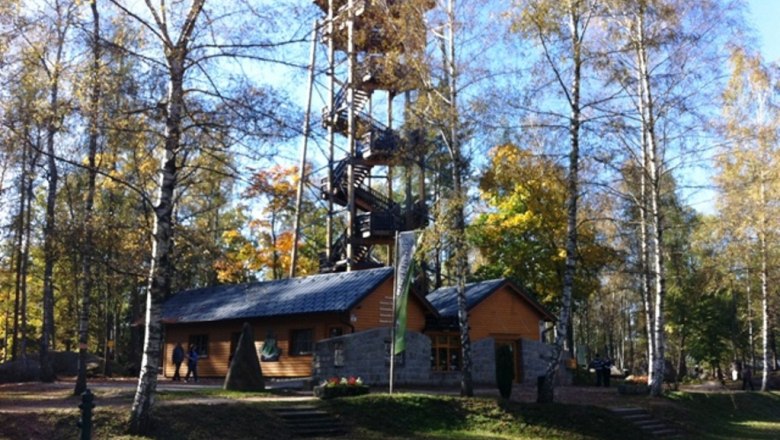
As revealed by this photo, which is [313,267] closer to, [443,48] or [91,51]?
[443,48]

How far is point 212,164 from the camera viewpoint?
50.4ft

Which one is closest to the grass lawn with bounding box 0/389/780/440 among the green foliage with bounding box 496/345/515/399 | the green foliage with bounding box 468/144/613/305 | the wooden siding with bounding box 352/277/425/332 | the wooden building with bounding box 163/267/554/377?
the green foliage with bounding box 496/345/515/399

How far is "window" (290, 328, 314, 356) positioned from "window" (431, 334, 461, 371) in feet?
16.0

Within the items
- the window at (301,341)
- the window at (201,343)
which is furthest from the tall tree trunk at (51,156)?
the window at (301,341)

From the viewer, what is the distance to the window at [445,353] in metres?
28.8

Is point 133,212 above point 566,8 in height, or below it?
below

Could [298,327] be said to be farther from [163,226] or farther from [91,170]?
[163,226]

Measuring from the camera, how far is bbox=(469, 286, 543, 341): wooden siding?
3052cm

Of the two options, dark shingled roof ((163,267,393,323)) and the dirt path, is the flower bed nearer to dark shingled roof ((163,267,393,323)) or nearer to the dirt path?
the dirt path

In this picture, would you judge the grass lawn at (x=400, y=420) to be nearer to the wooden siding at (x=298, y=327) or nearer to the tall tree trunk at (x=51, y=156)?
the tall tree trunk at (x=51, y=156)

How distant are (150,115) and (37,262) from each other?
35270 mm

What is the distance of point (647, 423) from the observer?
19.3m

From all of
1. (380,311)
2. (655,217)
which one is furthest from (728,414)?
(380,311)

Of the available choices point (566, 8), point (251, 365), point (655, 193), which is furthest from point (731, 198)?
point (251, 365)
